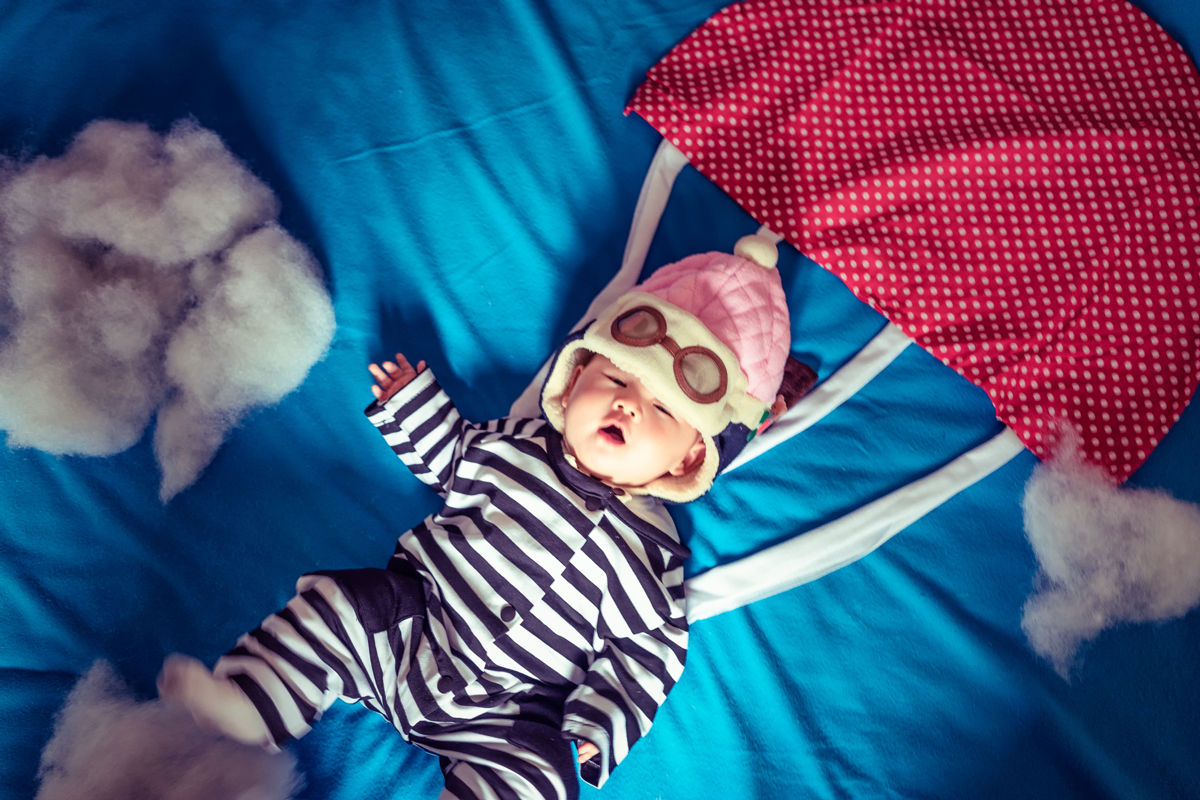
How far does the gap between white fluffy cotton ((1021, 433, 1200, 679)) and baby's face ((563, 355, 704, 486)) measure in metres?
0.66

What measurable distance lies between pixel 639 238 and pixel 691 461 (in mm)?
467

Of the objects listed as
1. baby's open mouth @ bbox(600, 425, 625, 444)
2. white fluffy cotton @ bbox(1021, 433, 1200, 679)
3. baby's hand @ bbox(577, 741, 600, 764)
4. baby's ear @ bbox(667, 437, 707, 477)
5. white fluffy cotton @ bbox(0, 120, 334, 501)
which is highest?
white fluffy cotton @ bbox(0, 120, 334, 501)

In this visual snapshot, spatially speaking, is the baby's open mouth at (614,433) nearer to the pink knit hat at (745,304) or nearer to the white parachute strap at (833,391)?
the pink knit hat at (745,304)

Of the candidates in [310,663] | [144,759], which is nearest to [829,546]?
[310,663]

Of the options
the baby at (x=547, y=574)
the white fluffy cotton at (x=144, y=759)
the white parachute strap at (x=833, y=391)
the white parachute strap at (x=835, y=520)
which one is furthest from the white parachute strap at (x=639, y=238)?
the white fluffy cotton at (x=144, y=759)

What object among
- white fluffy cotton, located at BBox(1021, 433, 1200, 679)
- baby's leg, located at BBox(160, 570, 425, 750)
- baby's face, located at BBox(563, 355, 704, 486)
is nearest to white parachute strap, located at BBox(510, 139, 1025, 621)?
white fluffy cotton, located at BBox(1021, 433, 1200, 679)

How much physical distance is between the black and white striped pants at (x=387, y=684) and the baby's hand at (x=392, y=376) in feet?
0.92

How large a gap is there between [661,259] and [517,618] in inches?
27.3

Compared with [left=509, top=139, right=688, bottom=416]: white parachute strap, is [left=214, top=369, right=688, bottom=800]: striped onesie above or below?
below

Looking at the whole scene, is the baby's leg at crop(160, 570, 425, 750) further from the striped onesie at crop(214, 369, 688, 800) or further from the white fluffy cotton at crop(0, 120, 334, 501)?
the white fluffy cotton at crop(0, 120, 334, 501)

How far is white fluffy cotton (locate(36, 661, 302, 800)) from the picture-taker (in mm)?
981

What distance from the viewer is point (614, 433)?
105cm

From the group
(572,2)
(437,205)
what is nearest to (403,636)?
(437,205)

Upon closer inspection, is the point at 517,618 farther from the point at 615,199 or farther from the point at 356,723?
the point at 615,199
